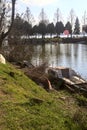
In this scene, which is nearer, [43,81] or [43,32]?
[43,81]

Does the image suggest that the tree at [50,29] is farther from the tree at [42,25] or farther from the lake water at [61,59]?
the lake water at [61,59]

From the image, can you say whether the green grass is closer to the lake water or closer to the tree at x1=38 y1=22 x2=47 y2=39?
the lake water

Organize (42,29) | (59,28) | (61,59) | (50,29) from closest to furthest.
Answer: (61,59)
(42,29)
(50,29)
(59,28)

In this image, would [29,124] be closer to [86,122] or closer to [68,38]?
[86,122]

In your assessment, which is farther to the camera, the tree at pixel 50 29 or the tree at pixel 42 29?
the tree at pixel 50 29

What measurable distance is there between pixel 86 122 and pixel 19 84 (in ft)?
11.3

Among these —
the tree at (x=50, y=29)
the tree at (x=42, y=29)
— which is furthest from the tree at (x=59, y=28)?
the tree at (x=42, y=29)

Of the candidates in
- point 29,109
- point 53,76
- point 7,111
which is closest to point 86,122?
point 29,109

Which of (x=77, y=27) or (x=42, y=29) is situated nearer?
(x=42, y=29)

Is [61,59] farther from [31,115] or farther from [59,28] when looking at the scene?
[59,28]

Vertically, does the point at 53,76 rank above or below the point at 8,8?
below

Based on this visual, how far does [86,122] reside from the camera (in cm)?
627

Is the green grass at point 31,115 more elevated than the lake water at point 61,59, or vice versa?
the green grass at point 31,115

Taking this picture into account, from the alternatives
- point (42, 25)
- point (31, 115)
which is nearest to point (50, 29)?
point (42, 25)
